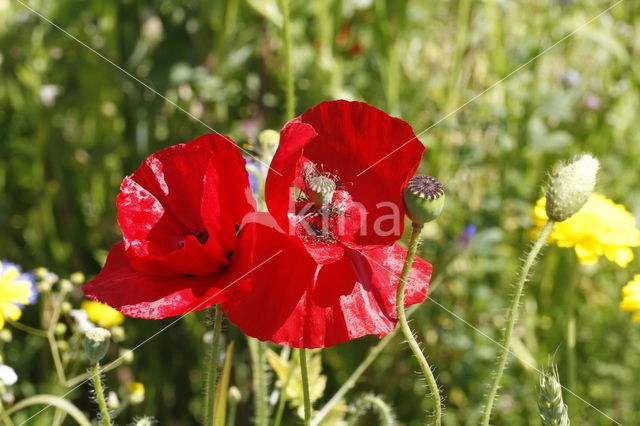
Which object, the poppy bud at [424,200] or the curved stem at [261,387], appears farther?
the curved stem at [261,387]

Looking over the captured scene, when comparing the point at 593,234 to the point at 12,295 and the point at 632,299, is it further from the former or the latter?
the point at 12,295

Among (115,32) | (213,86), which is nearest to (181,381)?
(213,86)

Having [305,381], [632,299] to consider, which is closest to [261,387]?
[305,381]

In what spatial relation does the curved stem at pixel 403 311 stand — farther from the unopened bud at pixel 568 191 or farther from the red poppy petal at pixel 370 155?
the unopened bud at pixel 568 191

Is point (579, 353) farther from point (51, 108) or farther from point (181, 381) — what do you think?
point (51, 108)

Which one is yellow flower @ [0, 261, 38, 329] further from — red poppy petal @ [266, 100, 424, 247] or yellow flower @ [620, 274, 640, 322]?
yellow flower @ [620, 274, 640, 322]

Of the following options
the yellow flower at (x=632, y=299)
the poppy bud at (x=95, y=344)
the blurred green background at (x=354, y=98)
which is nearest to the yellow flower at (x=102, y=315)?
the blurred green background at (x=354, y=98)

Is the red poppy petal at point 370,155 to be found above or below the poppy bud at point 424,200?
above
